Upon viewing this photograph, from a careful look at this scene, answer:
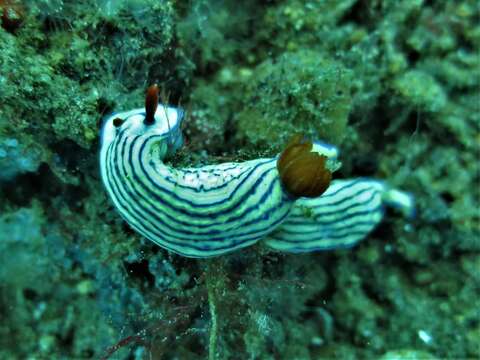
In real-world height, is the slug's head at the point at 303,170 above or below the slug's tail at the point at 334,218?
above

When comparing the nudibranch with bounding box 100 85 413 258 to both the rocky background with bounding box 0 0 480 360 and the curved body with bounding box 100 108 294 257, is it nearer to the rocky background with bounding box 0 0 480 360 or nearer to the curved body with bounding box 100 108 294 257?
the curved body with bounding box 100 108 294 257

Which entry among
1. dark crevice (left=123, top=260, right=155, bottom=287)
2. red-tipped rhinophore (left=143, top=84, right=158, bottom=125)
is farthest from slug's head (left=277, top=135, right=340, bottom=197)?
dark crevice (left=123, top=260, right=155, bottom=287)

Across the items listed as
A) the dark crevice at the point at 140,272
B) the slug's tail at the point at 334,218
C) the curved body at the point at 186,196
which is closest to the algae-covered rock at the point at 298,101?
the slug's tail at the point at 334,218

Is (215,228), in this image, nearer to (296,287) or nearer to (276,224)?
(276,224)

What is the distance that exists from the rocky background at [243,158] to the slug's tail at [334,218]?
0.88ft

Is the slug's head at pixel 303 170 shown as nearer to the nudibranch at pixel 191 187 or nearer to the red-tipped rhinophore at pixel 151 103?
the nudibranch at pixel 191 187

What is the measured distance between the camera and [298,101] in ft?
11.8

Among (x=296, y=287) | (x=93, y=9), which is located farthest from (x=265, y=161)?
Answer: (x=93, y=9)

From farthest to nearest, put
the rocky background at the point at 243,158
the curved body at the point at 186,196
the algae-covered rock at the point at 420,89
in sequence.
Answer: the algae-covered rock at the point at 420,89 → the rocky background at the point at 243,158 → the curved body at the point at 186,196

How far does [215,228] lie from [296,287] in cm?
119

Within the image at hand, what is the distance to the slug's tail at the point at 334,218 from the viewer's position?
3373 millimetres

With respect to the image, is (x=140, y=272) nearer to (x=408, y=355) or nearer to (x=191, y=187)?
(x=191, y=187)

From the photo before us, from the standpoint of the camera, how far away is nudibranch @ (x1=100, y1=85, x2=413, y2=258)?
9.18 feet

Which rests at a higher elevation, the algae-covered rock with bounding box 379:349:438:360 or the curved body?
the curved body
